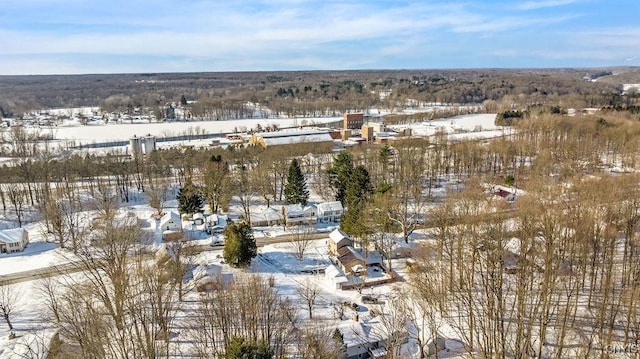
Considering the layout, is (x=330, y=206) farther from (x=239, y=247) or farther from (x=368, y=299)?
(x=368, y=299)

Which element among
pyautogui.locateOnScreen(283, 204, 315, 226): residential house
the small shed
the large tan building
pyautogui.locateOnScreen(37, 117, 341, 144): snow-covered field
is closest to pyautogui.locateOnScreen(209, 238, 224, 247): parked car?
the small shed

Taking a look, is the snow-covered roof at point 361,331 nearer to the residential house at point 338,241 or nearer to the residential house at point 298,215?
the residential house at point 338,241

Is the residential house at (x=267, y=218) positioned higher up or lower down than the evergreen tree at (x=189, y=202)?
lower down

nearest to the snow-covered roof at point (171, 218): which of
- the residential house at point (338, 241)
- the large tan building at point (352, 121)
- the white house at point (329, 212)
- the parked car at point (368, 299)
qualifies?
the white house at point (329, 212)

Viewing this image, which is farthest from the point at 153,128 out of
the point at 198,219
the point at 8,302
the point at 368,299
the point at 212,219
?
the point at 368,299

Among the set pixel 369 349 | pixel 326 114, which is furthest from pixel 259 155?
pixel 326 114

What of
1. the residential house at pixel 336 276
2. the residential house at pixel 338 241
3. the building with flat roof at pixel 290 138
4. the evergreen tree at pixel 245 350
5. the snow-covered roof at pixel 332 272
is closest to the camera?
the evergreen tree at pixel 245 350

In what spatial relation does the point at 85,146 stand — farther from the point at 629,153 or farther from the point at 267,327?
the point at 629,153
